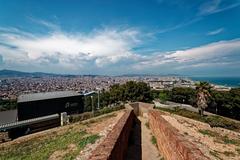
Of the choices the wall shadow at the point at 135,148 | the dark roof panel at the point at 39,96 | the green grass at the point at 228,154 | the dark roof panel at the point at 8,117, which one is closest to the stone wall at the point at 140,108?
the wall shadow at the point at 135,148

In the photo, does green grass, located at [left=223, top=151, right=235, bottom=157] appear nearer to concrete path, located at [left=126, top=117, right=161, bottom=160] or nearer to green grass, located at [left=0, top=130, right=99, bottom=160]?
concrete path, located at [left=126, top=117, right=161, bottom=160]

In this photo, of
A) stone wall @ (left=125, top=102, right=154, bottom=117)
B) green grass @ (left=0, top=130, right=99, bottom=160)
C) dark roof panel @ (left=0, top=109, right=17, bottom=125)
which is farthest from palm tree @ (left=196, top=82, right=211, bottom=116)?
dark roof panel @ (left=0, top=109, right=17, bottom=125)

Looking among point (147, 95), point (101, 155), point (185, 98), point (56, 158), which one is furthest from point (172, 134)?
point (185, 98)

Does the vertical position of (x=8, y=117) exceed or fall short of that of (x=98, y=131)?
it falls short

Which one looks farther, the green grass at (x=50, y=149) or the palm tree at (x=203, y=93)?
the palm tree at (x=203, y=93)

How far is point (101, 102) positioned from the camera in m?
47.1

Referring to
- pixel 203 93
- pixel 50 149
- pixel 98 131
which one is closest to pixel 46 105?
pixel 98 131

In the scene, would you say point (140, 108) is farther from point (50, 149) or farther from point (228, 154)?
point (50, 149)

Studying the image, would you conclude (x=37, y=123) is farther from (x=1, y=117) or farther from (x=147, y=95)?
(x=147, y=95)

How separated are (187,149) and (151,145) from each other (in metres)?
6.02

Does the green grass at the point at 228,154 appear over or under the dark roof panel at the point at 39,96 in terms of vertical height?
under

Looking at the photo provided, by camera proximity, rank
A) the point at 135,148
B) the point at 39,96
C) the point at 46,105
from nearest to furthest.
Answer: the point at 135,148 → the point at 46,105 → the point at 39,96

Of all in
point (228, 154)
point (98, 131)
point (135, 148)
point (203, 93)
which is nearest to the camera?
point (135, 148)

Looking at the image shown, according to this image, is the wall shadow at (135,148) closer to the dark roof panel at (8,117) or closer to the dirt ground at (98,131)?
the dirt ground at (98,131)
